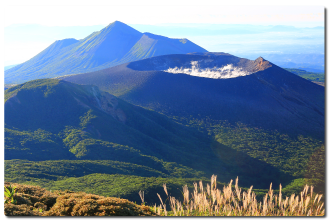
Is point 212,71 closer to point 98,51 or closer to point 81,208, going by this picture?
point 81,208

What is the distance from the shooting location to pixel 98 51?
6102 inches

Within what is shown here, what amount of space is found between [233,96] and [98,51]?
11234 centimetres

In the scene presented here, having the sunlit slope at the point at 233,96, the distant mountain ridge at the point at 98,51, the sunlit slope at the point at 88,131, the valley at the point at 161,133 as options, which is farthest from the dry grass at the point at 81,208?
the distant mountain ridge at the point at 98,51

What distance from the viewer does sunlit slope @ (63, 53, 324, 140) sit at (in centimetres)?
5334

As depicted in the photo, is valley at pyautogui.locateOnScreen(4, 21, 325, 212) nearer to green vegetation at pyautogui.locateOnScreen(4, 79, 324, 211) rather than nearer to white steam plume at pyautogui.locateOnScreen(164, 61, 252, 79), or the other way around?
green vegetation at pyautogui.locateOnScreen(4, 79, 324, 211)

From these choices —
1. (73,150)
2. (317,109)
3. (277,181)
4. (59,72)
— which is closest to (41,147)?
(73,150)

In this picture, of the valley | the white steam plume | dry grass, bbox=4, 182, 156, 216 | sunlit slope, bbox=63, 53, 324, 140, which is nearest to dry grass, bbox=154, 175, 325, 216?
dry grass, bbox=4, 182, 156, 216

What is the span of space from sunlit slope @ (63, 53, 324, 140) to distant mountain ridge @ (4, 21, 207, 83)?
72.7 m

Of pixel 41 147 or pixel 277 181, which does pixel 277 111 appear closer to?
pixel 277 181

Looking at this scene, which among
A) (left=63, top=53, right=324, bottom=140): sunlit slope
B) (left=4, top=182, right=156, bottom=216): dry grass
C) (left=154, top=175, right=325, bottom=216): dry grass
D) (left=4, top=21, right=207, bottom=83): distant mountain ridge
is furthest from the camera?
(left=4, top=21, right=207, bottom=83): distant mountain ridge

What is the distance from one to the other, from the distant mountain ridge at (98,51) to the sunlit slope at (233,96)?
72.7m

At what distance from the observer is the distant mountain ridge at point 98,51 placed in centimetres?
13788

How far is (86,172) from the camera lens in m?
26.5

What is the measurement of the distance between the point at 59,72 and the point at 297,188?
412ft
